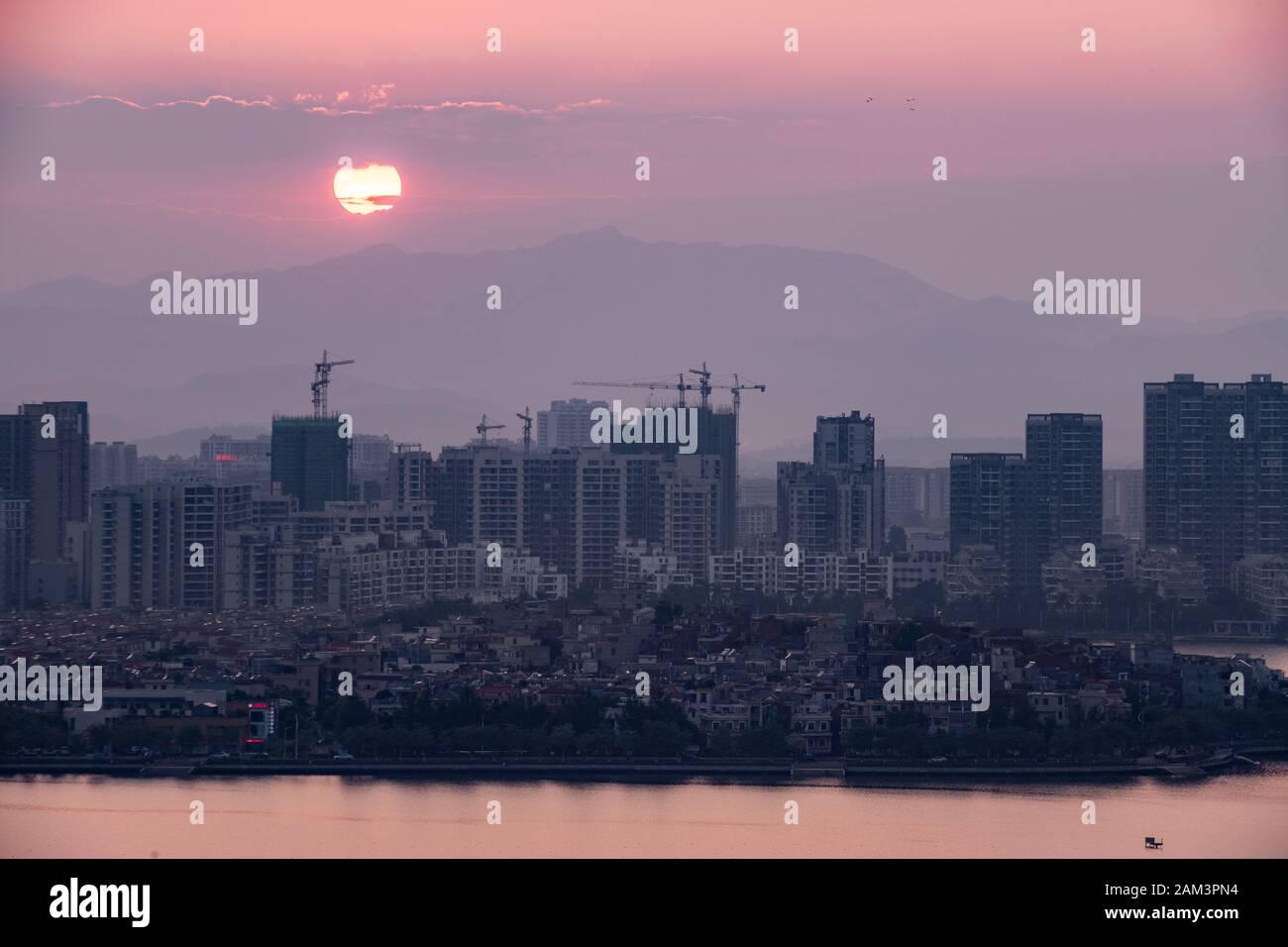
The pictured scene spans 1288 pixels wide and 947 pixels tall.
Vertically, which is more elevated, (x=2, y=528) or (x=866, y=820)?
(x=2, y=528)

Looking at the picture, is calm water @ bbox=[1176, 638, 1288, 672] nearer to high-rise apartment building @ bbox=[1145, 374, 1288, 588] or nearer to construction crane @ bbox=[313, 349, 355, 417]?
high-rise apartment building @ bbox=[1145, 374, 1288, 588]

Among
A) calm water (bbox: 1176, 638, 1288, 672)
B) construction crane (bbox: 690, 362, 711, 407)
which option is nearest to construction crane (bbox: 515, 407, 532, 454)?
construction crane (bbox: 690, 362, 711, 407)

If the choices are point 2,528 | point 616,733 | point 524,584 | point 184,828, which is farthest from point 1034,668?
point 2,528

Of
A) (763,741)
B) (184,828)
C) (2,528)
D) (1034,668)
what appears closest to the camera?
(184,828)

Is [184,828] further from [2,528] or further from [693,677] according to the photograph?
[2,528]
